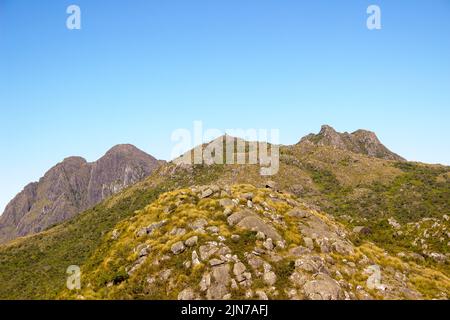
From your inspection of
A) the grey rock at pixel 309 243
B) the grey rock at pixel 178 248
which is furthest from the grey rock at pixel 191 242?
the grey rock at pixel 309 243

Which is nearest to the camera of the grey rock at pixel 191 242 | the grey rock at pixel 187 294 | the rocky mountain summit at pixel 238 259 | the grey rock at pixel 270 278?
the grey rock at pixel 187 294

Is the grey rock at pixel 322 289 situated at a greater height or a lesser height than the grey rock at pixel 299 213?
lesser

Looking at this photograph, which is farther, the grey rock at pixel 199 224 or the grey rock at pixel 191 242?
the grey rock at pixel 199 224

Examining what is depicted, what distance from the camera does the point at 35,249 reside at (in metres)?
184

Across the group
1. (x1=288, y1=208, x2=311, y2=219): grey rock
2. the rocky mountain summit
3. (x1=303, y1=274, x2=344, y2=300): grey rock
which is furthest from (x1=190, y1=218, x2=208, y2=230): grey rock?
(x1=303, y1=274, x2=344, y2=300): grey rock

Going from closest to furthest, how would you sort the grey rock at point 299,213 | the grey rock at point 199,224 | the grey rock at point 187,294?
1. the grey rock at point 187,294
2. the grey rock at point 199,224
3. the grey rock at point 299,213

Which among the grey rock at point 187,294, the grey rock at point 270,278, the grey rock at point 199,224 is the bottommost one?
the grey rock at point 187,294

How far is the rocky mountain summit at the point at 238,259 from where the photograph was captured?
3572cm

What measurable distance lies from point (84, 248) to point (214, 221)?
130736mm

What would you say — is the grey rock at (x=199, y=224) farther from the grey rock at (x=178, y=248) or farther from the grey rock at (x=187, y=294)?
the grey rock at (x=187, y=294)

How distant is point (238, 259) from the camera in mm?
37938

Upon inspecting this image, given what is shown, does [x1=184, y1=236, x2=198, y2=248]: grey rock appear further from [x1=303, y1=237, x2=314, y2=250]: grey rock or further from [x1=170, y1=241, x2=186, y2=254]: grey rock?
[x1=303, y1=237, x2=314, y2=250]: grey rock
